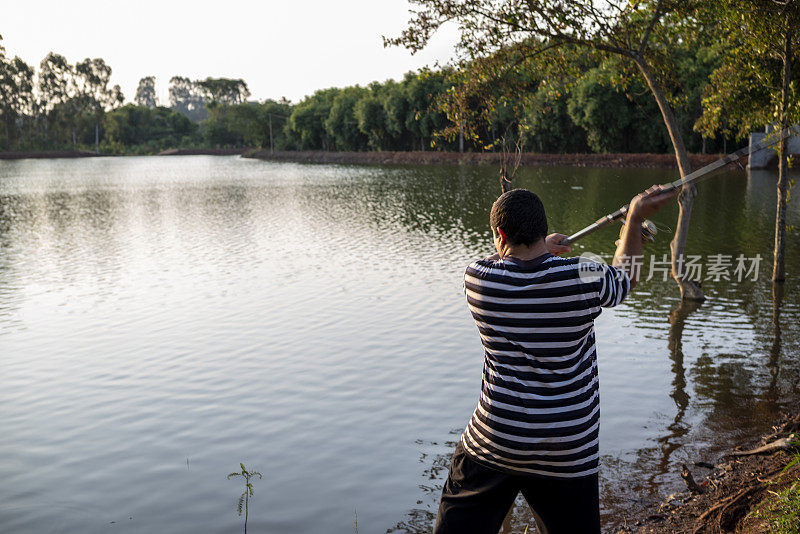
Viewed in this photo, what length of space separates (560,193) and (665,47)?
23.6m

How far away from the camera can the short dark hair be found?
3061 millimetres

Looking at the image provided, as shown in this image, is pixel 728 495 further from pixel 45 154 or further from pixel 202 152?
pixel 202 152

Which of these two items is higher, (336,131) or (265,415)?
(336,131)

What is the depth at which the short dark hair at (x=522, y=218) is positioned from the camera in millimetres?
3061

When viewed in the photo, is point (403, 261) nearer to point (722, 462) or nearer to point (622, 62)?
point (622, 62)

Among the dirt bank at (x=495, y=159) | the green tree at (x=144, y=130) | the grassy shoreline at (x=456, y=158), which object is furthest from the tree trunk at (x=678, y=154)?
the green tree at (x=144, y=130)

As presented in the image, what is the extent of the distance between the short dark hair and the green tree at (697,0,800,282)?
333 inches

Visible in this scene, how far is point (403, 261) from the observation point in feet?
61.9

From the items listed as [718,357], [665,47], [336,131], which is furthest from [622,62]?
[336,131]

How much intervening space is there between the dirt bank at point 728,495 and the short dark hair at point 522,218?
99.2 inches

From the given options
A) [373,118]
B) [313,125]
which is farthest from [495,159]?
[313,125]

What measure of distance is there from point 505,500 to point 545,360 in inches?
27.8

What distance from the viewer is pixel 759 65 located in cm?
1230

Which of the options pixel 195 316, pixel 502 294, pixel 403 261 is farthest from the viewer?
pixel 403 261
